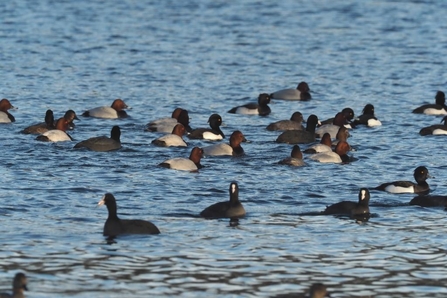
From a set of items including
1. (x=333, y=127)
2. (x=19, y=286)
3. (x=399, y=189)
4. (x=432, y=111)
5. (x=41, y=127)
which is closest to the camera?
(x=19, y=286)

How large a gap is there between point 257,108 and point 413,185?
10.4m

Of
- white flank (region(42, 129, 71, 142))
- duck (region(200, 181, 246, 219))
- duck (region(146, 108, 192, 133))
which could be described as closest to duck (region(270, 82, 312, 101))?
duck (region(146, 108, 192, 133))

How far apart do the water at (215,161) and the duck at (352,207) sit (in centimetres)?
25

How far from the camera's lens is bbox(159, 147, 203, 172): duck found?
2281 cm

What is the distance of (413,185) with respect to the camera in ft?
69.9

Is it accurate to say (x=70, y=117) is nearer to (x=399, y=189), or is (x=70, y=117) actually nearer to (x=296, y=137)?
(x=296, y=137)

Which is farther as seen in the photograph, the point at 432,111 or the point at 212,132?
the point at 432,111

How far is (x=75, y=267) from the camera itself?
50.3 ft

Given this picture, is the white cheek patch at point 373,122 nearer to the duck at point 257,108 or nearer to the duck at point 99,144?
the duck at point 257,108

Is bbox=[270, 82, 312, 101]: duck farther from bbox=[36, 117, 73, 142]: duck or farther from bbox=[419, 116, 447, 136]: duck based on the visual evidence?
bbox=[36, 117, 73, 142]: duck

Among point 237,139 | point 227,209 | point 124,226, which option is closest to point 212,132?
point 237,139

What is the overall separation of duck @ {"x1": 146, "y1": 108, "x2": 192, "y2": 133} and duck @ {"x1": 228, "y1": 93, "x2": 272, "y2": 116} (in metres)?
3.08

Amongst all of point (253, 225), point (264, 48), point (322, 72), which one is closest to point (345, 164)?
point (253, 225)

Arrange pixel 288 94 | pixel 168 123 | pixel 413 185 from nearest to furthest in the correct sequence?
pixel 413 185 → pixel 168 123 → pixel 288 94
